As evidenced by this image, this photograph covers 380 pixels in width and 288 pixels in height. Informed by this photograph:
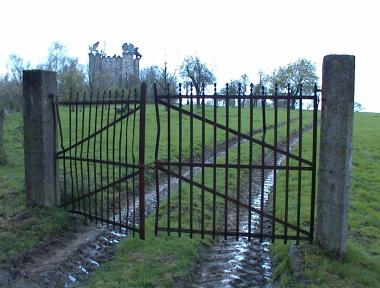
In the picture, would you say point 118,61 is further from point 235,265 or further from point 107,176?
point 235,265

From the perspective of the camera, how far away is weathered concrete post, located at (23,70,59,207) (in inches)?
370

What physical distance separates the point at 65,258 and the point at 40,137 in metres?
2.99

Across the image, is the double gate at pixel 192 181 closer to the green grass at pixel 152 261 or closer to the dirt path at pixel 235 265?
the green grass at pixel 152 261

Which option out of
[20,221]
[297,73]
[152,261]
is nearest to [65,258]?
[152,261]

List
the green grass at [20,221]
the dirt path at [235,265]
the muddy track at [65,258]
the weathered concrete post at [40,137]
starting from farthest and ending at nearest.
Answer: the weathered concrete post at [40,137] → the green grass at [20,221] → the dirt path at [235,265] → the muddy track at [65,258]

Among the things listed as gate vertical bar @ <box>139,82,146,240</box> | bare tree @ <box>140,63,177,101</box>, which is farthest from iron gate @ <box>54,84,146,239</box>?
bare tree @ <box>140,63,177,101</box>

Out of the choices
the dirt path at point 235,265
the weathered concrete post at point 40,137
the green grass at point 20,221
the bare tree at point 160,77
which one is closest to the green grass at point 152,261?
the dirt path at point 235,265

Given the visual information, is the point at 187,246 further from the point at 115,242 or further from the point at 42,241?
the point at 42,241

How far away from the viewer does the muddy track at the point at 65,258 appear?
6.79 metres

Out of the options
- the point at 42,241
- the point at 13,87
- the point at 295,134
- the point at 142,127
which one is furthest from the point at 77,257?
the point at 13,87

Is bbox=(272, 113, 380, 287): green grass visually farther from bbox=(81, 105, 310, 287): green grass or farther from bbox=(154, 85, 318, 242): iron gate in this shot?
bbox=(81, 105, 310, 287): green grass

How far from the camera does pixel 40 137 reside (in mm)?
9453

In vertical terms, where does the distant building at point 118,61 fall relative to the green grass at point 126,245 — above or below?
above

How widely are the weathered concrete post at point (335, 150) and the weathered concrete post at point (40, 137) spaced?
5653 millimetres
